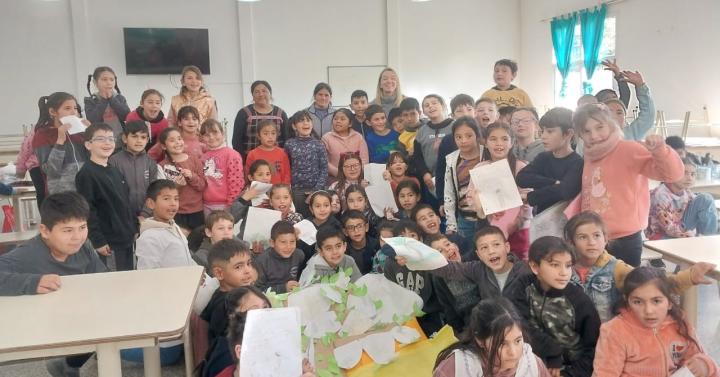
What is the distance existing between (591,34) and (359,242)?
271 inches

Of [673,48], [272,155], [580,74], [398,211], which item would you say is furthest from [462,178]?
[580,74]

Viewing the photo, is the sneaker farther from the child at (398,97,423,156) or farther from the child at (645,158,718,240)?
the child at (645,158,718,240)

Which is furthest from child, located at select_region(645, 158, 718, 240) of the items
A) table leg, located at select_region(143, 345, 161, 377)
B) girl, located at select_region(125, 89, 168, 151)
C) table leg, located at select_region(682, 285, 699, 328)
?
Answer: girl, located at select_region(125, 89, 168, 151)

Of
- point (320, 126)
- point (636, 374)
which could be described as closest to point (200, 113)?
point (320, 126)

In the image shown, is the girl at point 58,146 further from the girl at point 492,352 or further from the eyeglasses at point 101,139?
the girl at point 492,352

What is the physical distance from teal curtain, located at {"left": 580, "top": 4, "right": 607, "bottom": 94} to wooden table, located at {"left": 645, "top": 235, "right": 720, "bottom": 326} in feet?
22.5

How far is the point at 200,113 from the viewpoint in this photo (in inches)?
169

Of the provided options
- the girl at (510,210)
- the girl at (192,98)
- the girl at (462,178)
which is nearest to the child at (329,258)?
the girl at (462,178)

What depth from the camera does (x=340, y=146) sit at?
4098mm

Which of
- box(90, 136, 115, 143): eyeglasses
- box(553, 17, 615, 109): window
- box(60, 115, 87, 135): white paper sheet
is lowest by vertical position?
box(90, 136, 115, 143): eyeglasses

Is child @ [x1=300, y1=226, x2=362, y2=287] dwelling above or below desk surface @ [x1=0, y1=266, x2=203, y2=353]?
below

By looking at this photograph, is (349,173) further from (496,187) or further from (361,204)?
(496,187)

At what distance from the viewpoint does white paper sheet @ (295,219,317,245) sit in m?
3.24

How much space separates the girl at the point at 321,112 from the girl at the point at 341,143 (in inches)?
15.1
